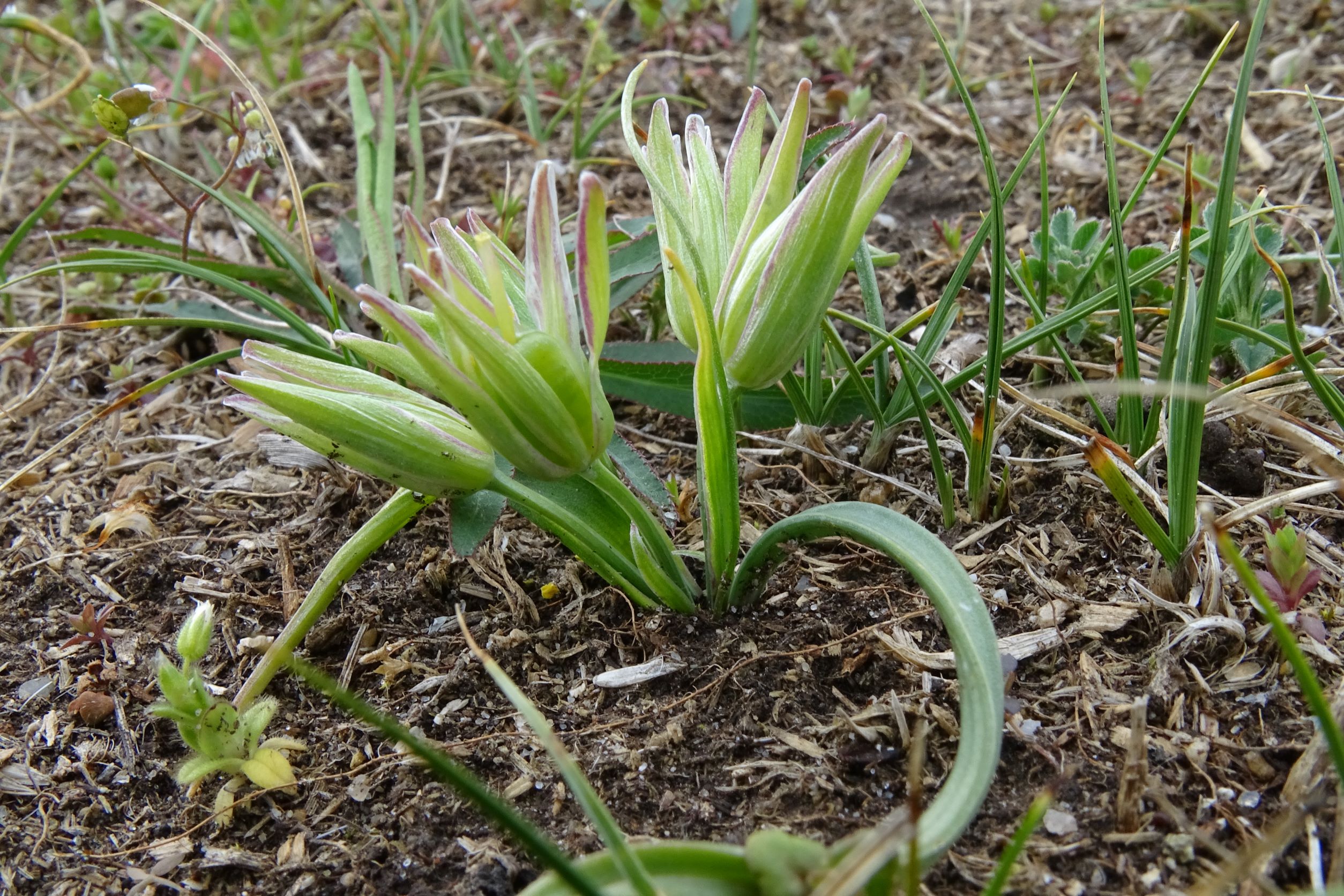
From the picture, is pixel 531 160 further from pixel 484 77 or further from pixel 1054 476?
pixel 1054 476

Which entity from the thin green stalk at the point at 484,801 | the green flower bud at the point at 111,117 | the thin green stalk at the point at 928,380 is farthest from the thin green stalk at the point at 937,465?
the green flower bud at the point at 111,117

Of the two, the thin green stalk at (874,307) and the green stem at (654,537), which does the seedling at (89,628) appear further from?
the thin green stalk at (874,307)

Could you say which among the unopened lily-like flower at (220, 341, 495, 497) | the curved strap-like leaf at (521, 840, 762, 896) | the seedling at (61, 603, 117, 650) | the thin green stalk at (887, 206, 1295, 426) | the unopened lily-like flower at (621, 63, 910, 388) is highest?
the unopened lily-like flower at (621, 63, 910, 388)

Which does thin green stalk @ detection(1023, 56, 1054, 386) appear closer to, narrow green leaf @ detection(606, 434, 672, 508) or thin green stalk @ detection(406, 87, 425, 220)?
narrow green leaf @ detection(606, 434, 672, 508)

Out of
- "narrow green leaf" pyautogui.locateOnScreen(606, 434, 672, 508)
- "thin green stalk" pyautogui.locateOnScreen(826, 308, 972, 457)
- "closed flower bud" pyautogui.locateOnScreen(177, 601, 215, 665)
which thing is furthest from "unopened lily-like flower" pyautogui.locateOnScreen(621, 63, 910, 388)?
"closed flower bud" pyautogui.locateOnScreen(177, 601, 215, 665)

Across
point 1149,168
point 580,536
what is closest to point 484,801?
point 580,536

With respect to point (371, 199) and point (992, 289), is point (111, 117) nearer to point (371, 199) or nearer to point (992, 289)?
point (371, 199)
